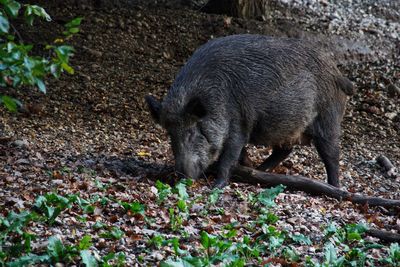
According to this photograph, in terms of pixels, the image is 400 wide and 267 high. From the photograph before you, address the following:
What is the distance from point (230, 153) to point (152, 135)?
1723 mm

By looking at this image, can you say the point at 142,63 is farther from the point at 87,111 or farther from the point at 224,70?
the point at 224,70

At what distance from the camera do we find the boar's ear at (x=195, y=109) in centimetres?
746

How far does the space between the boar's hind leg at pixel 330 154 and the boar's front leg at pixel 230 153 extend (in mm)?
873

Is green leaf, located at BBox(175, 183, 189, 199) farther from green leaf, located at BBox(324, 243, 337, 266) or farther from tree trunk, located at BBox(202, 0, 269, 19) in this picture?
tree trunk, located at BBox(202, 0, 269, 19)

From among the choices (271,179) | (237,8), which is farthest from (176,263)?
(237,8)

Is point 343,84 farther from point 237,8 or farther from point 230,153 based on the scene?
point 237,8

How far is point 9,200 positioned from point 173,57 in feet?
19.7

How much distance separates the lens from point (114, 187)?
21.5ft

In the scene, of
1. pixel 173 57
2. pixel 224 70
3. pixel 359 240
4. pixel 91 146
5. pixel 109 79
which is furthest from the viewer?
pixel 173 57

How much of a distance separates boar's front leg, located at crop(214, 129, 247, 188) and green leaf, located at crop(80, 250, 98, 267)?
124 inches

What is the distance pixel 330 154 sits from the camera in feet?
26.8

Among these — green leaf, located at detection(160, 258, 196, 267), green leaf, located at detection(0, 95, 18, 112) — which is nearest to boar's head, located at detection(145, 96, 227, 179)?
green leaf, located at detection(160, 258, 196, 267)

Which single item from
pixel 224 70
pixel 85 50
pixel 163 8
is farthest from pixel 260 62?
pixel 163 8

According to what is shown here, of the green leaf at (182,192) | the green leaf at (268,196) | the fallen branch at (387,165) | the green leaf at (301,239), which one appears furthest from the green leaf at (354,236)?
the fallen branch at (387,165)
